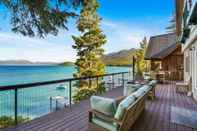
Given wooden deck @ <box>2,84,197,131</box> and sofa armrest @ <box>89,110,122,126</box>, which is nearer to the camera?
sofa armrest @ <box>89,110,122,126</box>

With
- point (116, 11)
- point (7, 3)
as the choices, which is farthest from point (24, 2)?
point (116, 11)

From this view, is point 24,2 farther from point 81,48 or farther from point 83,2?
point 81,48

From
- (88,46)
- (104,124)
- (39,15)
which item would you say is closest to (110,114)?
(104,124)

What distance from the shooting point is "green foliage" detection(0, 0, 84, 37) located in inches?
170

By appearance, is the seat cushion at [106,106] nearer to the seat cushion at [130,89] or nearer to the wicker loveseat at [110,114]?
the wicker loveseat at [110,114]

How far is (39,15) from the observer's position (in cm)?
445

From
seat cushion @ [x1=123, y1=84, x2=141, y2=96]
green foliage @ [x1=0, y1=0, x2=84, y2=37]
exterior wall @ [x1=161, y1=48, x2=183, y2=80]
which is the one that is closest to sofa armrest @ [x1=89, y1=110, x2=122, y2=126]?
green foliage @ [x1=0, y1=0, x2=84, y2=37]

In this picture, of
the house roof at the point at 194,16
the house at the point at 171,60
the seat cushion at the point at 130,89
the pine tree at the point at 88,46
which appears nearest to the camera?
the house roof at the point at 194,16

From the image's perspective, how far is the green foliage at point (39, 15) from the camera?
4328 millimetres

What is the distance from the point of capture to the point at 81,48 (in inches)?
703

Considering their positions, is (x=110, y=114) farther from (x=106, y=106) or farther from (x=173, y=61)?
(x=173, y=61)

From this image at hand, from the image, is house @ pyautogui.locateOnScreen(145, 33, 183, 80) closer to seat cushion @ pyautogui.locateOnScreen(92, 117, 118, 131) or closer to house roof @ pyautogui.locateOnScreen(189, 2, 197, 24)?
house roof @ pyautogui.locateOnScreen(189, 2, 197, 24)

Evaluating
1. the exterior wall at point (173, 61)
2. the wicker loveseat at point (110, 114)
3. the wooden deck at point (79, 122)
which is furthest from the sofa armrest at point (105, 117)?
the exterior wall at point (173, 61)

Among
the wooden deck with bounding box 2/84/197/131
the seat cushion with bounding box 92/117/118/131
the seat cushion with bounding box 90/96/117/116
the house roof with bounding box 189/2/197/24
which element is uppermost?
the house roof with bounding box 189/2/197/24
